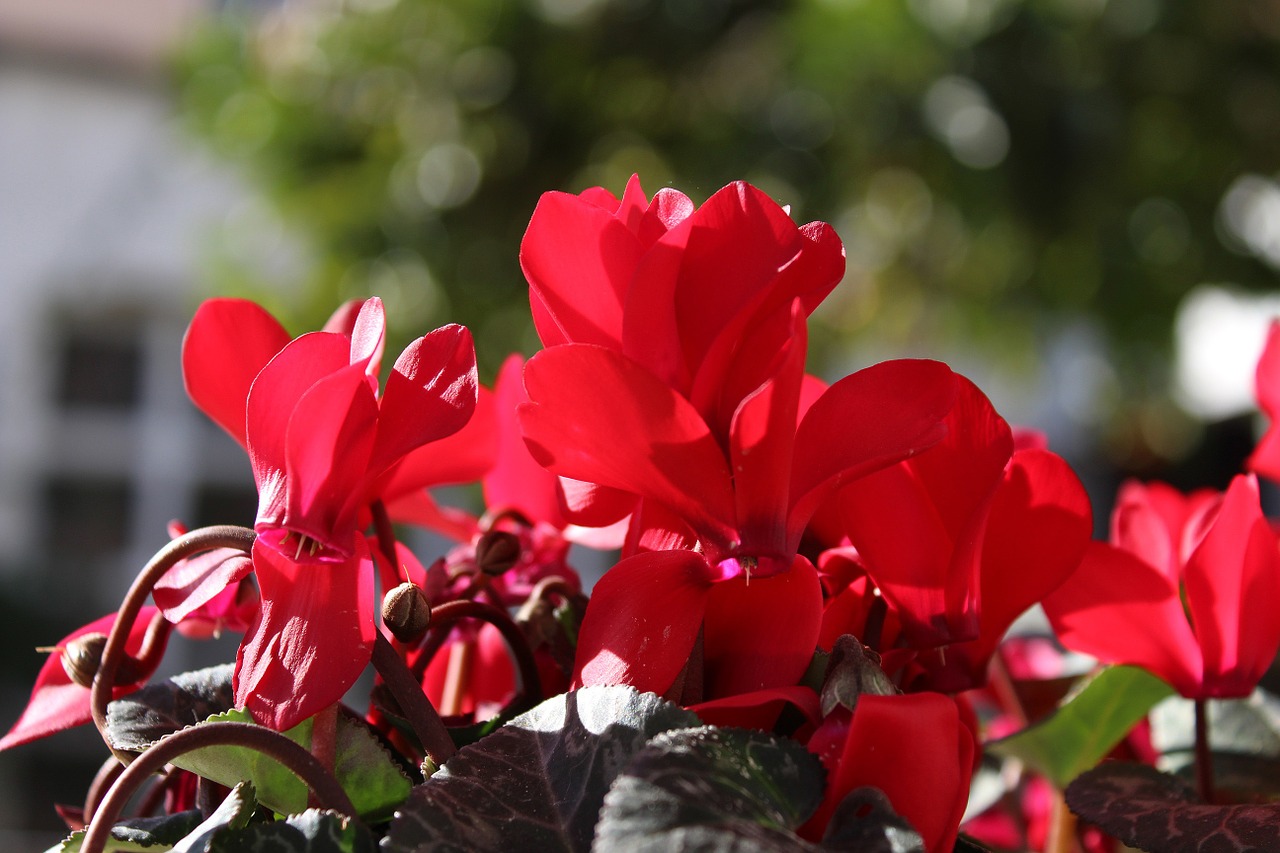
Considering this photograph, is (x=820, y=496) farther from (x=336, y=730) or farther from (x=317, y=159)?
(x=317, y=159)

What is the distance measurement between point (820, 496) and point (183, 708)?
0.13 metres

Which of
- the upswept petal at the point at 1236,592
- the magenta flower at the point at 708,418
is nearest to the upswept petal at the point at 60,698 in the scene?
the magenta flower at the point at 708,418

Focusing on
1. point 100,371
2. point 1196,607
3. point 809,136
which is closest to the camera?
point 1196,607

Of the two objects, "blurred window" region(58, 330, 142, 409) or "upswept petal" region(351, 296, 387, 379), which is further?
"blurred window" region(58, 330, 142, 409)

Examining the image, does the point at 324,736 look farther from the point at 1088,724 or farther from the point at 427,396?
the point at 1088,724

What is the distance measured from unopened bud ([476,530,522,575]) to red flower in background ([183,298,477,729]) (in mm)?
52

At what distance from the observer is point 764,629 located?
21 cm

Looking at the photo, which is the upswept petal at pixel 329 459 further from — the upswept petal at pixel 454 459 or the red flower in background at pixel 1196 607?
the red flower in background at pixel 1196 607

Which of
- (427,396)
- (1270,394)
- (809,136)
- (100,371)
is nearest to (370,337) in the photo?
(427,396)

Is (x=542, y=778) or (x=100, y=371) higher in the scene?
(x=542, y=778)

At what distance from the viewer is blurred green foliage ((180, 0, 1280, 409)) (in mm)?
2426

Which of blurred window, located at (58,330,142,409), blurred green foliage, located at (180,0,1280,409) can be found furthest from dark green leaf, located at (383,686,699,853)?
blurred window, located at (58,330,142,409)

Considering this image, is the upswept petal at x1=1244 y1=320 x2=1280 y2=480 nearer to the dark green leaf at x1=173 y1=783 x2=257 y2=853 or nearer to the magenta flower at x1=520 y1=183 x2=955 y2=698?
the magenta flower at x1=520 y1=183 x2=955 y2=698

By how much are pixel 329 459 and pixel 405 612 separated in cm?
3
